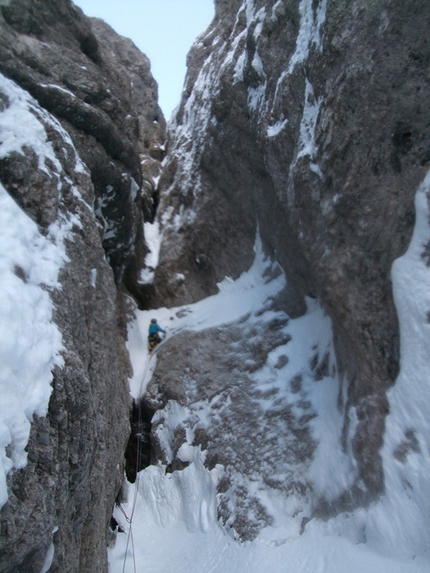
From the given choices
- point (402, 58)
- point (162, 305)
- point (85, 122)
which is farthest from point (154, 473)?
point (402, 58)

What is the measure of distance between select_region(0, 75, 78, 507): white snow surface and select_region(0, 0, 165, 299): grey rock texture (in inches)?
81.8

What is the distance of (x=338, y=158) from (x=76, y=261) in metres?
5.21

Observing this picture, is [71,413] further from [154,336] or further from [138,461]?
[154,336]

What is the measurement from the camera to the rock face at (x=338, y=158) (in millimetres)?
8312

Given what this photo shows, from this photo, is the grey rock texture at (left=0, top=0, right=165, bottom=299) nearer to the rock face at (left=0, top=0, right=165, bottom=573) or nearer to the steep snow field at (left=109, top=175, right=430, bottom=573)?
the rock face at (left=0, top=0, right=165, bottom=573)

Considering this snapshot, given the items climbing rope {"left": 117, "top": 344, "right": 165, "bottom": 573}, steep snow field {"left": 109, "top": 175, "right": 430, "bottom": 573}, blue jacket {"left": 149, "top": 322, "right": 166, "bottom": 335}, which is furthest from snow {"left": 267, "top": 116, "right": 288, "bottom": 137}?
climbing rope {"left": 117, "top": 344, "right": 165, "bottom": 573}

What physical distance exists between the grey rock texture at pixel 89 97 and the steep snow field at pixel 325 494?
4842mm

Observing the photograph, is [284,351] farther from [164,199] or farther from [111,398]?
[164,199]

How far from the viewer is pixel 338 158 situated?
30.4 feet

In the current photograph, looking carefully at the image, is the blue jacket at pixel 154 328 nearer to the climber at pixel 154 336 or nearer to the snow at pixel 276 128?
the climber at pixel 154 336

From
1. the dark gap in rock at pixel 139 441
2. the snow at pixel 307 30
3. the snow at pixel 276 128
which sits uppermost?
the snow at pixel 307 30

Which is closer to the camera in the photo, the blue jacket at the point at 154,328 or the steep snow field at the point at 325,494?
the steep snow field at the point at 325,494

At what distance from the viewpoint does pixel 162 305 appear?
15125 millimetres

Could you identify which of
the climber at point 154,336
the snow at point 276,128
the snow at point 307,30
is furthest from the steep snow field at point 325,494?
the snow at point 307,30
